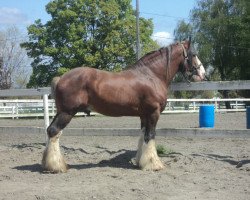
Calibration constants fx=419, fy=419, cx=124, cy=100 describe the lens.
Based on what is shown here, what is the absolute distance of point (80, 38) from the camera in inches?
1454

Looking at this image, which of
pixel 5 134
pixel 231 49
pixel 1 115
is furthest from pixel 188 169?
pixel 231 49

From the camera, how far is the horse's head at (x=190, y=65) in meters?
7.32

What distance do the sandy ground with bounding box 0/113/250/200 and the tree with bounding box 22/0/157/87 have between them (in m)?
27.6

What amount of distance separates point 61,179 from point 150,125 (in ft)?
5.55

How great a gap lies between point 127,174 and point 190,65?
224cm

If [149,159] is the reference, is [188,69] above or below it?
above

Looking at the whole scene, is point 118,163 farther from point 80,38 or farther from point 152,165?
point 80,38

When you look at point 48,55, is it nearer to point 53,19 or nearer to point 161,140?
point 53,19

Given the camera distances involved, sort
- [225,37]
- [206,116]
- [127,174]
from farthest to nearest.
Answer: [225,37]
[206,116]
[127,174]

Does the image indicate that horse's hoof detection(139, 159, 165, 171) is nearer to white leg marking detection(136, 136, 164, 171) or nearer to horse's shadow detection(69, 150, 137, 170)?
white leg marking detection(136, 136, 164, 171)

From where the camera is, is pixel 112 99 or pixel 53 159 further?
pixel 112 99

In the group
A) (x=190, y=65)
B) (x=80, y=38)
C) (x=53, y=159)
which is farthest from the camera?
(x=80, y=38)

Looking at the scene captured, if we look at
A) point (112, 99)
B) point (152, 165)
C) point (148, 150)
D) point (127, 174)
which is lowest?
point (127, 174)

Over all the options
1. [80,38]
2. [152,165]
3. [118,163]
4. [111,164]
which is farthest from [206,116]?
[80,38]
